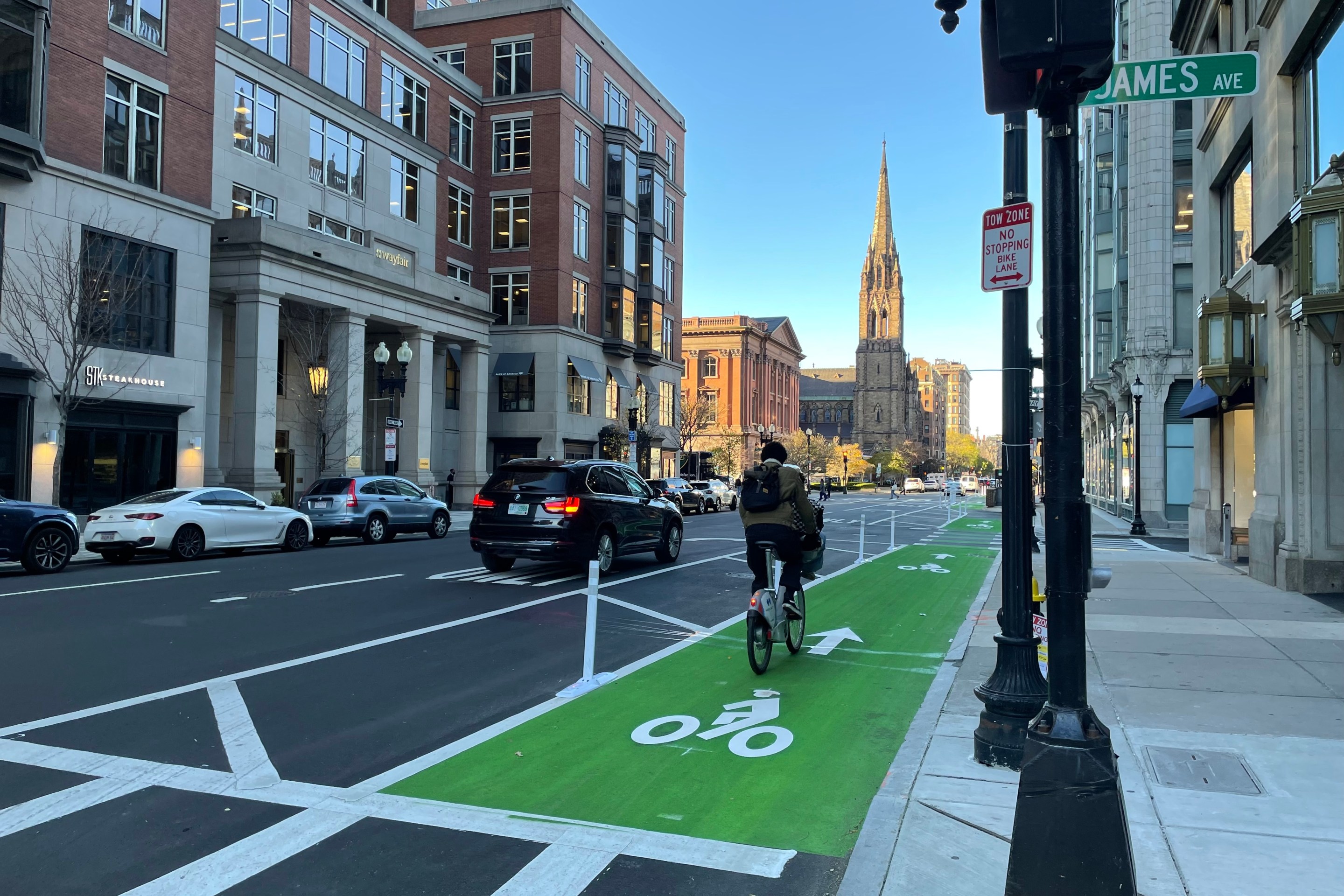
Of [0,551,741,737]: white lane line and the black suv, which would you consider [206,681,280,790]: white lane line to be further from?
the black suv

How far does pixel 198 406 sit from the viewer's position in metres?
27.5

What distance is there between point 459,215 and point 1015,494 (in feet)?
143

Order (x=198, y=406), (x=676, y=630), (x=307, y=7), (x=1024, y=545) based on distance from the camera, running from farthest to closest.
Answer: (x=307, y=7), (x=198, y=406), (x=676, y=630), (x=1024, y=545)

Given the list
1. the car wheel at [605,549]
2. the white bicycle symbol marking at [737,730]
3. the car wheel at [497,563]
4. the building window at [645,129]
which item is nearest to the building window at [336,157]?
the building window at [645,129]

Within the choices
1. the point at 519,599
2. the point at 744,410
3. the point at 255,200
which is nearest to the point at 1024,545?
the point at 519,599

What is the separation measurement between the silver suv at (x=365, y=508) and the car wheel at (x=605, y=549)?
960 cm

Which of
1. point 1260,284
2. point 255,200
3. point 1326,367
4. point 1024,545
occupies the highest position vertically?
point 255,200

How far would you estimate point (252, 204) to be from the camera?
32094 millimetres

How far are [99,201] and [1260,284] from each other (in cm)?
2663

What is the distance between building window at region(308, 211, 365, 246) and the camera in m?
35.1

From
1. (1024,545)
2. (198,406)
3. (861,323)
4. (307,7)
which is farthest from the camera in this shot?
(861,323)

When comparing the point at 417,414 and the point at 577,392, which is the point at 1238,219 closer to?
the point at 417,414

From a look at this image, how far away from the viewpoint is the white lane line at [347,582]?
13.3 m

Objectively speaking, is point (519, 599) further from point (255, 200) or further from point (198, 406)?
point (255, 200)
